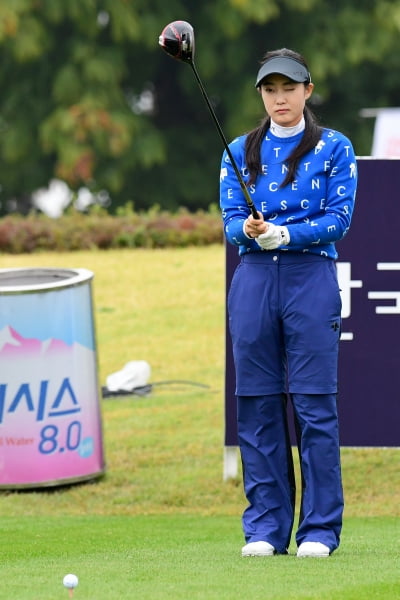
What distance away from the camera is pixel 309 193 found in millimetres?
6289

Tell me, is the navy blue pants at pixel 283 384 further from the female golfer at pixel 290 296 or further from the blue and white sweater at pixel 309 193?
the blue and white sweater at pixel 309 193

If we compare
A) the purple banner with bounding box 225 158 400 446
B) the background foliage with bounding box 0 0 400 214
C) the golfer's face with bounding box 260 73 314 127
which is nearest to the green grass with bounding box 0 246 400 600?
the purple banner with bounding box 225 158 400 446

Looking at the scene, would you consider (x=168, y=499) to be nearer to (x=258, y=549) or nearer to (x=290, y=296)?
(x=258, y=549)

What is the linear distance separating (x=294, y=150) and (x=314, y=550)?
61.8 inches

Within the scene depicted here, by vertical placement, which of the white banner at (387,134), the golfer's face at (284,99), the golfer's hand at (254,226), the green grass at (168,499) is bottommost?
the green grass at (168,499)

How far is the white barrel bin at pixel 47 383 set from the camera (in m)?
9.03

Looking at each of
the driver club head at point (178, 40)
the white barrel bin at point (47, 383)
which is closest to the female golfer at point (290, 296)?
the driver club head at point (178, 40)

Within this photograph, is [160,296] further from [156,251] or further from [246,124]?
[246,124]

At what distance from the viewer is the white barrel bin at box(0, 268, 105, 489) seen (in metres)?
9.03

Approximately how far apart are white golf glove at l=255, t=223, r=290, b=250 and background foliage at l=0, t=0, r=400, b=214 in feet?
79.1

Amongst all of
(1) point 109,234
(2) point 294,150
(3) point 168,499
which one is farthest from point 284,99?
(1) point 109,234

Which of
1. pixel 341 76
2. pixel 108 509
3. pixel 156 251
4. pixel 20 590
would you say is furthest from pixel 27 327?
pixel 341 76

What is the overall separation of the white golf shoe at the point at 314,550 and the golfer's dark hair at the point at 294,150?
1.41 meters

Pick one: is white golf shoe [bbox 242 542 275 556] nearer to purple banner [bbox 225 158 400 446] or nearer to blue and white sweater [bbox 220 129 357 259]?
blue and white sweater [bbox 220 129 357 259]
